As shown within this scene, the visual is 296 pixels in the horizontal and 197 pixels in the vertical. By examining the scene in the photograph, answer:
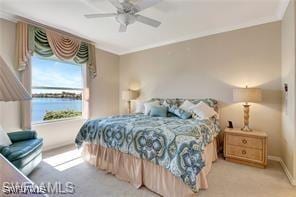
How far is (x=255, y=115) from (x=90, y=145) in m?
3.30

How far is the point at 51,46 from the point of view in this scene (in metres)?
3.75

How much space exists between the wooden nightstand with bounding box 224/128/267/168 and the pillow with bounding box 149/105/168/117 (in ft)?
4.30

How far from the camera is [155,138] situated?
→ 7.47ft

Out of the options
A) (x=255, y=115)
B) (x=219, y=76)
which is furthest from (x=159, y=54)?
(x=255, y=115)

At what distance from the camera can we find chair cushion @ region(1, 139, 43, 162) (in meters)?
2.24

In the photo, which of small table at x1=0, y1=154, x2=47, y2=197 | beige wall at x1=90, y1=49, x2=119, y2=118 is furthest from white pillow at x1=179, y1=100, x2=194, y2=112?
small table at x1=0, y1=154, x2=47, y2=197

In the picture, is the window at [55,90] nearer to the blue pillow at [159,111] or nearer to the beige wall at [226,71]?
the beige wall at [226,71]

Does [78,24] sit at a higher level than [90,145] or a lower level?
higher

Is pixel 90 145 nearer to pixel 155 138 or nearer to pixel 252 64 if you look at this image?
pixel 155 138

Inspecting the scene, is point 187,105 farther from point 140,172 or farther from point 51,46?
point 51,46

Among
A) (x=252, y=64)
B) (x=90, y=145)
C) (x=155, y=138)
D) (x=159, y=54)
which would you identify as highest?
(x=159, y=54)

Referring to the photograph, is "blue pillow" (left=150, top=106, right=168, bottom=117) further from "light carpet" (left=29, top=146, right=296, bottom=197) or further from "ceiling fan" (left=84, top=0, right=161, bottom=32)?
"ceiling fan" (left=84, top=0, right=161, bottom=32)

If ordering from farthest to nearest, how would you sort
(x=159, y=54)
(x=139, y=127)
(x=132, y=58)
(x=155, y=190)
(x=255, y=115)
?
(x=132, y=58) → (x=159, y=54) → (x=255, y=115) → (x=139, y=127) → (x=155, y=190)

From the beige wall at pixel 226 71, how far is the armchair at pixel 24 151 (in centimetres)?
310
